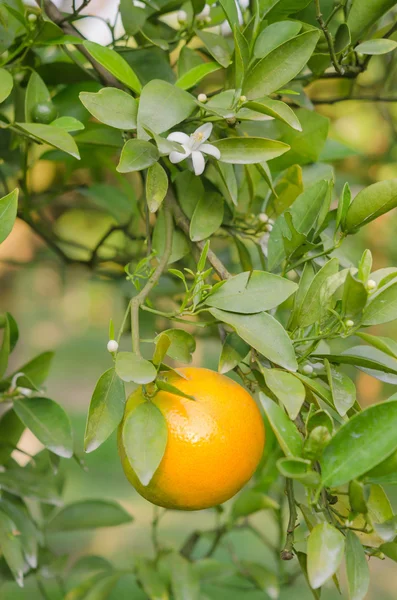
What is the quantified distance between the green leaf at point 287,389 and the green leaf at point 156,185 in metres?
0.16

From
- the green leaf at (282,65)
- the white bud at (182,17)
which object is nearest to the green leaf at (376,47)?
the green leaf at (282,65)

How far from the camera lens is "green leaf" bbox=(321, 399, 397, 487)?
1.42ft

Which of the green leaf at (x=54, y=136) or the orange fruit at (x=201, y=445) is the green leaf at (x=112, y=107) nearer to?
the green leaf at (x=54, y=136)

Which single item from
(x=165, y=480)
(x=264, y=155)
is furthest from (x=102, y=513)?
(x=264, y=155)

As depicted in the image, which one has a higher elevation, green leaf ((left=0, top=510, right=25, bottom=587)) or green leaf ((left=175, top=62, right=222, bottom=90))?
green leaf ((left=175, top=62, right=222, bottom=90))

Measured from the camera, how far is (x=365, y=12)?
616 mm

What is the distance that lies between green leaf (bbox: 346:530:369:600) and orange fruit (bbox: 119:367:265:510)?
11 centimetres

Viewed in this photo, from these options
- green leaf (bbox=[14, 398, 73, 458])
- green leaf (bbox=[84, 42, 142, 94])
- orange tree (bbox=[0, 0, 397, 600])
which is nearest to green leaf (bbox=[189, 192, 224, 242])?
orange tree (bbox=[0, 0, 397, 600])

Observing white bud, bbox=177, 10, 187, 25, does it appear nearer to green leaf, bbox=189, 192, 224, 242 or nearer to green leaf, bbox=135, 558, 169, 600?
green leaf, bbox=189, 192, 224, 242

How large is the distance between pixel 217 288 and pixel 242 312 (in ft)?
0.09

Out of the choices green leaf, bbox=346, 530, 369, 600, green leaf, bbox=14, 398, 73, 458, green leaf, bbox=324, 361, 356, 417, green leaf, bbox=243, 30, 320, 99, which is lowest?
green leaf, bbox=14, 398, 73, 458

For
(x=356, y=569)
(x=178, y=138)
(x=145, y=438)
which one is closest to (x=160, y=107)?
(x=178, y=138)

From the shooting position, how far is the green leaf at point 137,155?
1.63 feet

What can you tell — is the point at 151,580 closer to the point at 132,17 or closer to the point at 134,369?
the point at 134,369
